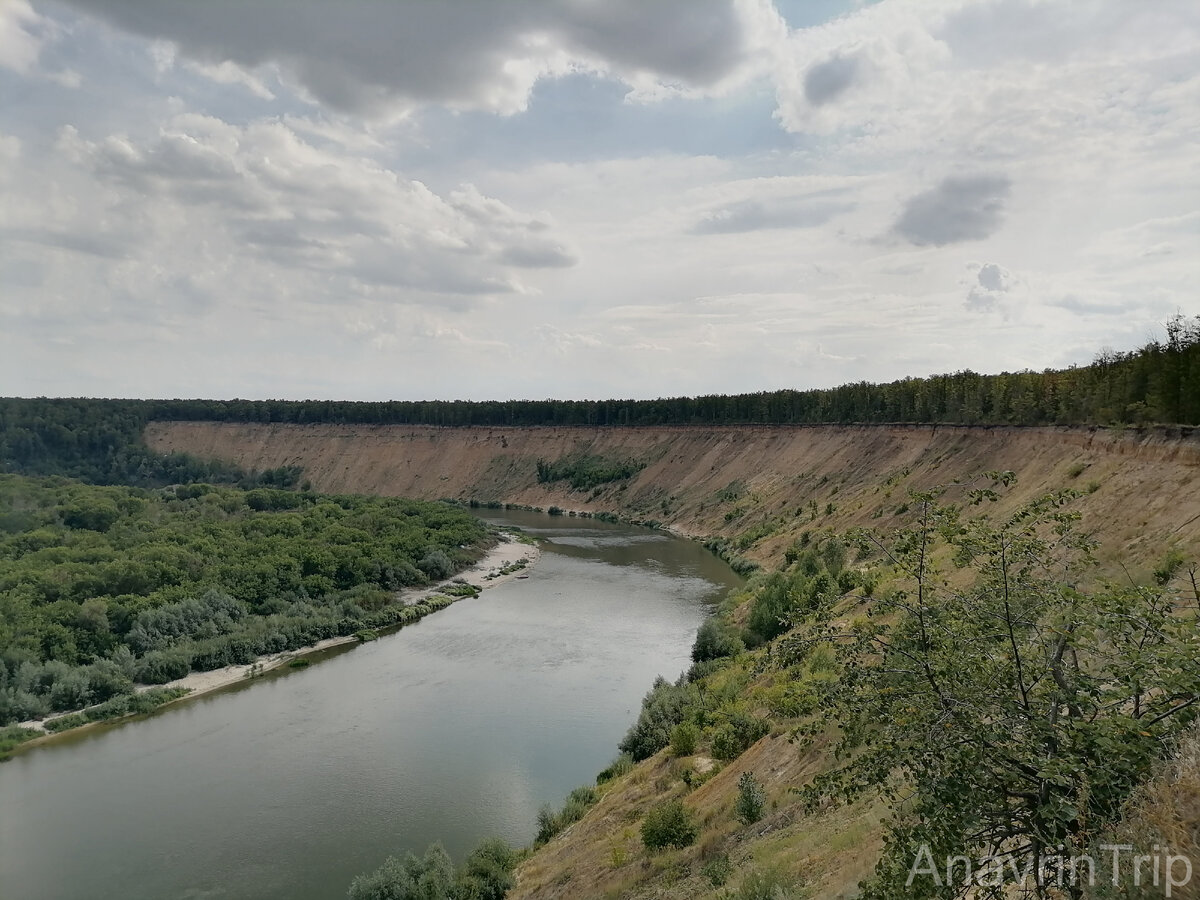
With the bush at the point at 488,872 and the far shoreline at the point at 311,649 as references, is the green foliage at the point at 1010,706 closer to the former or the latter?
the bush at the point at 488,872

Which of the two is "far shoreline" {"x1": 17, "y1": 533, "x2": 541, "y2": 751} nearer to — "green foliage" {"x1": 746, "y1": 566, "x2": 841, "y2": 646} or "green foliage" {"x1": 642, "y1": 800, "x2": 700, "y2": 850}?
"green foliage" {"x1": 746, "y1": 566, "x2": 841, "y2": 646}

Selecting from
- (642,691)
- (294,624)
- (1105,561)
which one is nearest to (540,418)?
(294,624)

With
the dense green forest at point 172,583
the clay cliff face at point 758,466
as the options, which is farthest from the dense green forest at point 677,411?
the dense green forest at point 172,583

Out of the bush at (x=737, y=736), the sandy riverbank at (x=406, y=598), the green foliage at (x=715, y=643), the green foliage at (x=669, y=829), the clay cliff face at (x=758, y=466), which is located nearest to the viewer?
the green foliage at (x=669, y=829)

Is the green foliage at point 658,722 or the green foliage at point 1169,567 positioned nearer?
the green foliage at point 1169,567

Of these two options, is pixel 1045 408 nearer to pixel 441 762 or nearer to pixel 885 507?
pixel 885 507

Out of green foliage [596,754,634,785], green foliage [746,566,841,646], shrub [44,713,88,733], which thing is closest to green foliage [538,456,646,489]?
green foliage [746,566,841,646]
